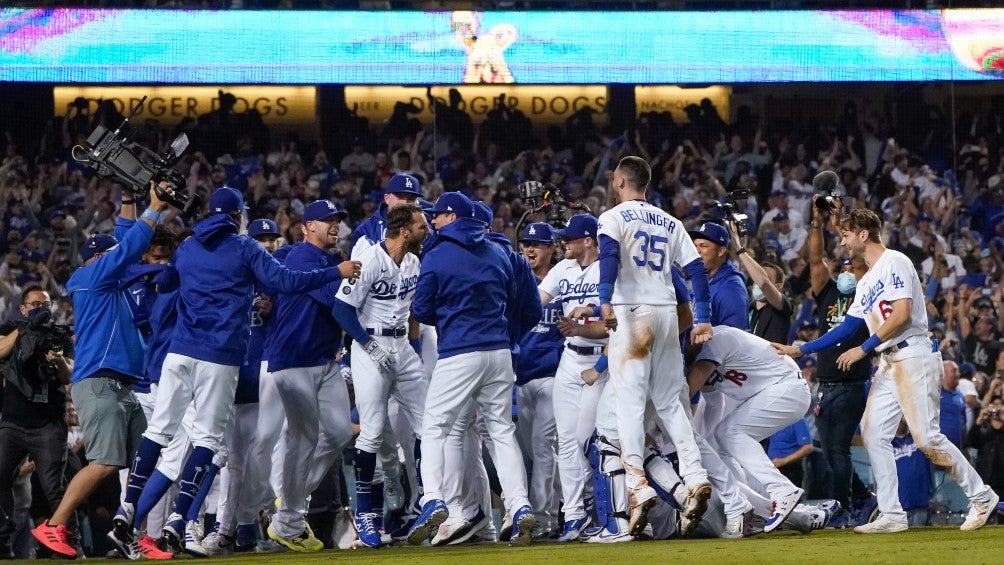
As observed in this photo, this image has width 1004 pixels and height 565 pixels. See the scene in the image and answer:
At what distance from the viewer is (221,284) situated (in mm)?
7621

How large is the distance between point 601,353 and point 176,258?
8.64 feet

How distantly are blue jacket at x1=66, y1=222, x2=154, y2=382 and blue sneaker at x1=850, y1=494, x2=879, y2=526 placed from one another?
5046 mm

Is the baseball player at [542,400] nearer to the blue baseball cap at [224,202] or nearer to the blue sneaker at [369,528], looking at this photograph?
the blue sneaker at [369,528]

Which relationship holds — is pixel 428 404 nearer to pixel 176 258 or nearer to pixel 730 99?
pixel 176 258

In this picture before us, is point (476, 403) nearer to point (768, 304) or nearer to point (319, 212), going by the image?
point (319, 212)

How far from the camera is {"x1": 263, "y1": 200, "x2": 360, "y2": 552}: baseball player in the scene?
818 cm

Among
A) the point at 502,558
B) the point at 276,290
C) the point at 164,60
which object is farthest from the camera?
the point at 164,60

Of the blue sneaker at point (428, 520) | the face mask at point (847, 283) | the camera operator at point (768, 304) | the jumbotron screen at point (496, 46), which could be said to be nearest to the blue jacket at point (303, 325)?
the blue sneaker at point (428, 520)

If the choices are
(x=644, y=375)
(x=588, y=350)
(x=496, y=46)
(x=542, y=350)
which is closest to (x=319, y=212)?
(x=542, y=350)

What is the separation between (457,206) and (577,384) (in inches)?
54.3

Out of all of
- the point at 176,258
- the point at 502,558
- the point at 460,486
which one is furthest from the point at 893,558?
the point at 176,258

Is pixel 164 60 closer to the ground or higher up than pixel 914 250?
higher up

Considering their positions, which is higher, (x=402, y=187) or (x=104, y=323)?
(x=402, y=187)

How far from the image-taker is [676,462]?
8.16m
